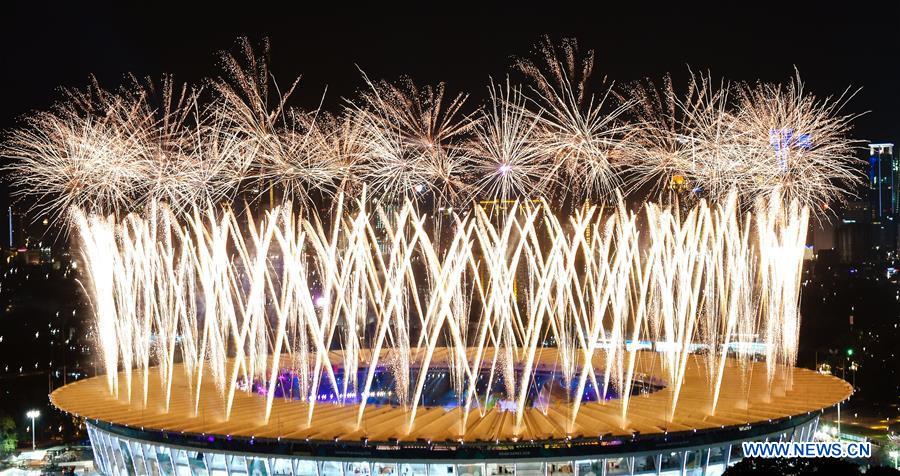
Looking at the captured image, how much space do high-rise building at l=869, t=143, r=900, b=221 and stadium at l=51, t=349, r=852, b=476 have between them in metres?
147

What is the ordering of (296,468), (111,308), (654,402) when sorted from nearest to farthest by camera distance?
(296,468), (654,402), (111,308)

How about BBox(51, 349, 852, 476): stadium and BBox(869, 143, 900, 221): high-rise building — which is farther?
BBox(869, 143, 900, 221): high-rise building

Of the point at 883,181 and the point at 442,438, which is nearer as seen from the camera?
the point at 442,438

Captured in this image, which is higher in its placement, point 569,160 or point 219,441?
point 569,160

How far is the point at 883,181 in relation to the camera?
173875 millimetres

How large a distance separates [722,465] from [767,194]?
12276 mm

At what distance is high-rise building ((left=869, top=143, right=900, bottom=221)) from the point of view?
6599 inches

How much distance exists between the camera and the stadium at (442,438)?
2964 centimetres

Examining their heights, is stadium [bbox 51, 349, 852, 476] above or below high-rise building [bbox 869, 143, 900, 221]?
below

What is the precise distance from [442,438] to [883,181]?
16794cm

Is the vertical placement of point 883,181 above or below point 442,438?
above

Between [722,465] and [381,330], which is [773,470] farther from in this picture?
[381,330]

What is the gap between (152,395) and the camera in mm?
38844

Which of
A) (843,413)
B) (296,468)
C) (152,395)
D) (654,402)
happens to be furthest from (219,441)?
(843,413)
